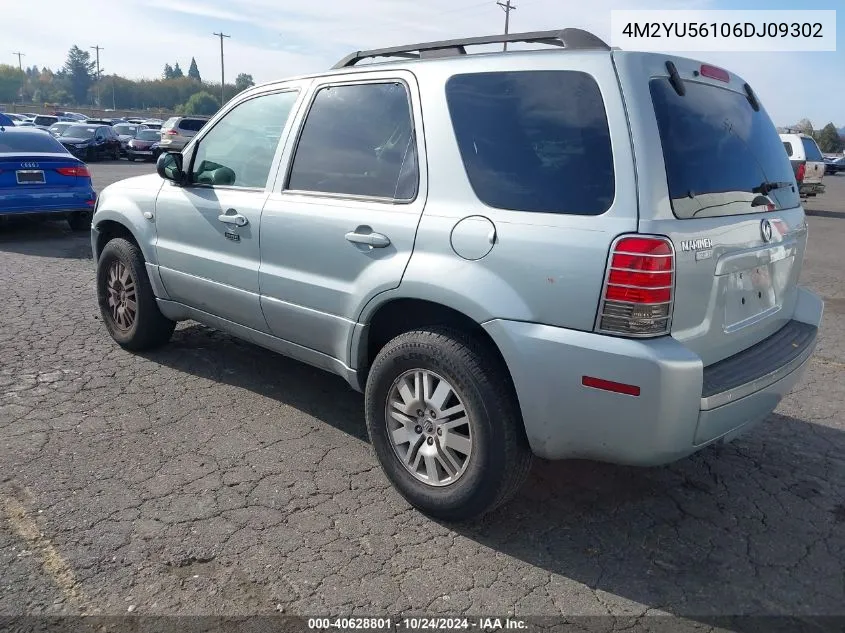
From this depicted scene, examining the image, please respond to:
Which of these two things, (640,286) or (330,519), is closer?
(640,286)

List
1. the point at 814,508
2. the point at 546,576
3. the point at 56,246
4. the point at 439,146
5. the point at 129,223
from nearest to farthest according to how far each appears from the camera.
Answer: the point at 546,576
the point at 439,146
the point at 814,508
the point at 129,223
the point at 56,246

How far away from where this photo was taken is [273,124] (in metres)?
3.99

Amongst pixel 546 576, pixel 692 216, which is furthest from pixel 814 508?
pixel 692 216

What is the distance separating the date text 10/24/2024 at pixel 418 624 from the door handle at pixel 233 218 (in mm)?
2239

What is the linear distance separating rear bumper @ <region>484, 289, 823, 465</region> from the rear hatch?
0.56 ft

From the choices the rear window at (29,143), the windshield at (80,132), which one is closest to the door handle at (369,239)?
the rear window at (29,143)

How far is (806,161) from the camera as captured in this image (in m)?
17.7

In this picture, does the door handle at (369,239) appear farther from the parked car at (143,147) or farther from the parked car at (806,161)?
the parked car at (143,147)

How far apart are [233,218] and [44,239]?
24.6ft

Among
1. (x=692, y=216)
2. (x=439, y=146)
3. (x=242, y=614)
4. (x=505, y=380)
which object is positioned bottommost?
(x=242, y=614)

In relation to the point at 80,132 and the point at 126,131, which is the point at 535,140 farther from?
the point at 126,131

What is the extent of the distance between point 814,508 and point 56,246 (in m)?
9.43

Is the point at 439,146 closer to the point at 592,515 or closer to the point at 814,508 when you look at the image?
the point at 592,515

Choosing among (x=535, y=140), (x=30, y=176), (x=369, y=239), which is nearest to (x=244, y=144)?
(x=369, y=239)
